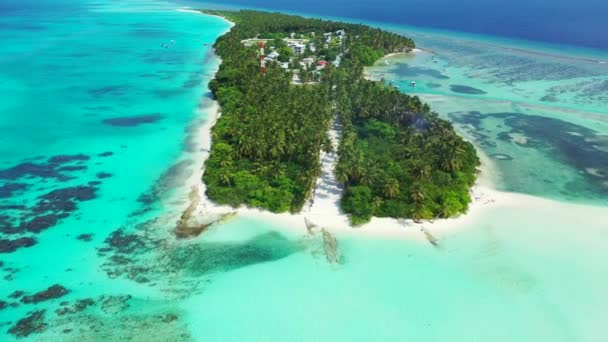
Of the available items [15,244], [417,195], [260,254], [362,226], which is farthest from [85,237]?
[417,195]

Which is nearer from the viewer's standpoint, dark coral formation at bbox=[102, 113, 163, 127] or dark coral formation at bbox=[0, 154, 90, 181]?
dark coral formation at bbox=[0, 154, 90, 181]

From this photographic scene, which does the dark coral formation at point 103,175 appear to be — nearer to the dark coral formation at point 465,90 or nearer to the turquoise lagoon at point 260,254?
the turquoise lagoon at point 260,254

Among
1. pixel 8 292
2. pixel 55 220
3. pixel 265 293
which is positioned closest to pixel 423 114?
pixel 265 293

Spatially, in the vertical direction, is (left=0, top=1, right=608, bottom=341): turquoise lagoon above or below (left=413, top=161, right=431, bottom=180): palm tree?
below

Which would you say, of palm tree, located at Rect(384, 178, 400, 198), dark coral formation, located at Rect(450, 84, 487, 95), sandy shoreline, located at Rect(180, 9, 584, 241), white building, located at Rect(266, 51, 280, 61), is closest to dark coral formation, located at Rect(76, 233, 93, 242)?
sandy shoreline, located at Rect(180, 9, 584, 241)

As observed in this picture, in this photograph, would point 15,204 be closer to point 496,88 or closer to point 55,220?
point 55,220

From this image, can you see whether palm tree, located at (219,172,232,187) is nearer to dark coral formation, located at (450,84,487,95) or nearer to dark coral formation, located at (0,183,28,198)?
dark coral formation, located at (0,183,28,198)

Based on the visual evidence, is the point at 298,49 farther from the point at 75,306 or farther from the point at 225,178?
the point at 75,306
